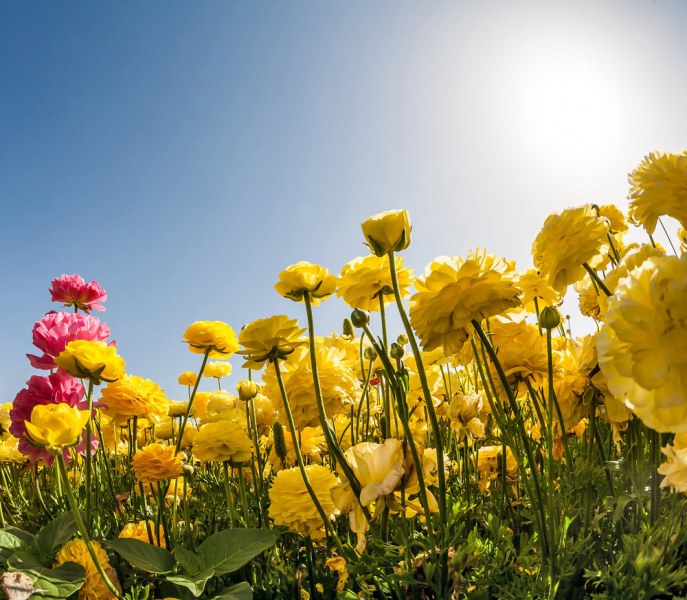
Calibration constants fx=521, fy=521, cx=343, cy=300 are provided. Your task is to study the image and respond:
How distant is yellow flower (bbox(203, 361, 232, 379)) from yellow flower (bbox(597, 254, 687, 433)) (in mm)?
2339

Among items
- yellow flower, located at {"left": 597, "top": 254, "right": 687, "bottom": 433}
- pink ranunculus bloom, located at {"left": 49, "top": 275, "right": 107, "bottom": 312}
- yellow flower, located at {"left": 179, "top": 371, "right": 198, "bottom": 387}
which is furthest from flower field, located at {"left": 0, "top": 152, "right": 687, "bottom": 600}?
yellow flower, located at {"left": 179, "top": 371, "right": 198, "bottom": 387}

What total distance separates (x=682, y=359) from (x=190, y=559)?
3.18 ft

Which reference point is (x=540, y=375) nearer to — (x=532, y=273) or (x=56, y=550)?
(x=532, y=273)

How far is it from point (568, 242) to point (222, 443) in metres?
0.97

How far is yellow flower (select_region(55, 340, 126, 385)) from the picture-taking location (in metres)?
1.17

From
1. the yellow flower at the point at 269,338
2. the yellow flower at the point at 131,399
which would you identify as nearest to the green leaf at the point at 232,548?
the yellow flower at the point at 269,338

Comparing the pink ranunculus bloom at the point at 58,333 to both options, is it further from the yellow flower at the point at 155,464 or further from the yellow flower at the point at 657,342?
the yellow flower at the point at 657,342

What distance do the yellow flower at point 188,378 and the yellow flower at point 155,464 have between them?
1417 mm

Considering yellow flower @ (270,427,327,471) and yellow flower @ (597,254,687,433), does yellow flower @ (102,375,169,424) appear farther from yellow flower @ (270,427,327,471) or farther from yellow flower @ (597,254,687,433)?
yellow flower @ (597,254,687,433)

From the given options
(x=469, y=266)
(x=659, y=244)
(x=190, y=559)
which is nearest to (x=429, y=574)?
(x=469, y=266)

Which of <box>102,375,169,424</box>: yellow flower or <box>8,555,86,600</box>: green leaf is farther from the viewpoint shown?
<box>102,375,169,424</box>: yellow flower

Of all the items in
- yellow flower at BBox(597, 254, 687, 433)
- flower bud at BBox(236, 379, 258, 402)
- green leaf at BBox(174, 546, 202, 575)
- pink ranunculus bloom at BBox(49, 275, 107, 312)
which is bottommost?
green leaf at BBox(174, 546, 202, 575)

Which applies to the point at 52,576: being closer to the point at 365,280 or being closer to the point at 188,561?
the point at 188,561

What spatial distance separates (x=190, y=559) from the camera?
1.05 meters
